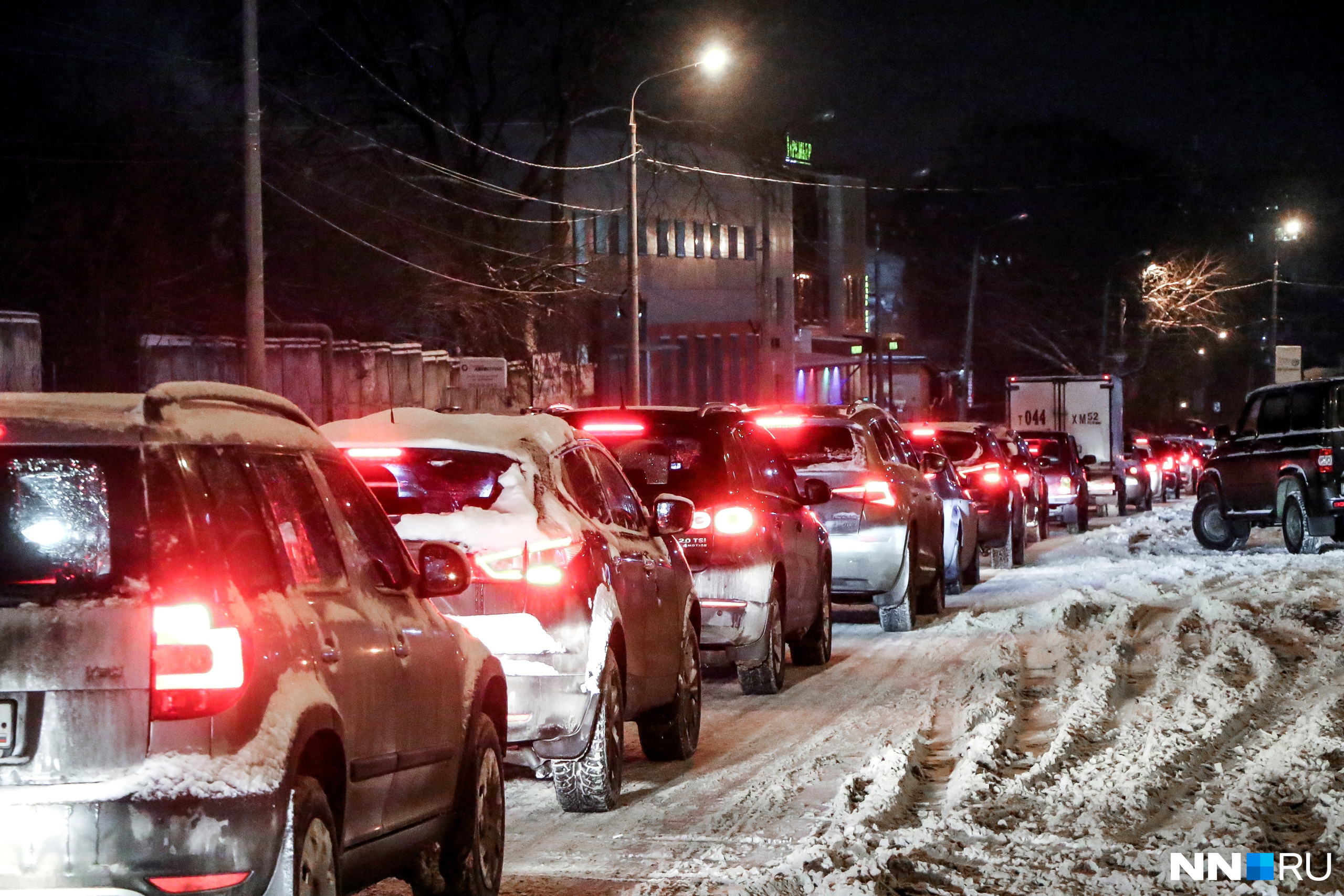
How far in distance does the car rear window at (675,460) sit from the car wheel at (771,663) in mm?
786

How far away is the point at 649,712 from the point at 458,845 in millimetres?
3363

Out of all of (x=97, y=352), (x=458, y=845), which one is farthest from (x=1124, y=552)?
(x=458, y=845)

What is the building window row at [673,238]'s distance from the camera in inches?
2249

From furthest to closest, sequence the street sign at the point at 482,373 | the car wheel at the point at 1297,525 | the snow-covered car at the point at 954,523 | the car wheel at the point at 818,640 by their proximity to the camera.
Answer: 1. the street sign at the point at 482,373
2. the car wheel at the point at 1297,525
3. the snow-covered car at the point at 954,523
4. the car wheel at the point at 818,640

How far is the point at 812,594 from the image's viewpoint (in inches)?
528

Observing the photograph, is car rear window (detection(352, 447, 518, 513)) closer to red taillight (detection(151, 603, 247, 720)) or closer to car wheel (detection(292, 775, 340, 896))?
car wheel (detection(292, 775, 340, 896))

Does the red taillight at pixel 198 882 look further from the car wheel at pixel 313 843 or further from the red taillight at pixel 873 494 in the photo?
the red taillight at pixel 873 494

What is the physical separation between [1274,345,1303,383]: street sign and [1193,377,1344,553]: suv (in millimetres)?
24297

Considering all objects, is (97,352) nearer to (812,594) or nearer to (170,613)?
(812,594)

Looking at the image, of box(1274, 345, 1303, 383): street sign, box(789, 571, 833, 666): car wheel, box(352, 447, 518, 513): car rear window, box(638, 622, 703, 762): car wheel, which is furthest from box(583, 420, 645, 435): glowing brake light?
box(1274, 345, 1303, 383): street sign

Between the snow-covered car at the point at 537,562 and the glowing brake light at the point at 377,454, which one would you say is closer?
the snow-covered car at the point at 537,562

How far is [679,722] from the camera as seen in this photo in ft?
31.4

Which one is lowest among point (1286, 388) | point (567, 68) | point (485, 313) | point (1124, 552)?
point (1124, 552)

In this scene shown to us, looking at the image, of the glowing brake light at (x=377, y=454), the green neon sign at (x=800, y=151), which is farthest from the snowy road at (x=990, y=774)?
the green neon sign at (x=800, y=151)
